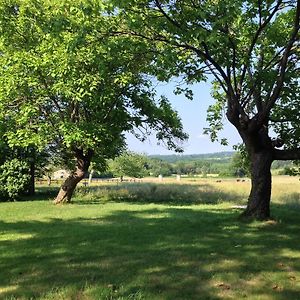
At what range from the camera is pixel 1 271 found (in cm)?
704

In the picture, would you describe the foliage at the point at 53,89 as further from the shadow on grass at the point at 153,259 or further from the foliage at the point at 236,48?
the shadow on grass at the point at 153,259

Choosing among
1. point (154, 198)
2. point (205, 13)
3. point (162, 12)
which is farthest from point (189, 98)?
point (154, 198)

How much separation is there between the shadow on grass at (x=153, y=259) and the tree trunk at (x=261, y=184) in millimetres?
936

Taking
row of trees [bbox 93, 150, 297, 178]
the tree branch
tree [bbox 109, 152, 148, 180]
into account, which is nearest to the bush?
row of trees [bbox 93, 150, 297, 178]

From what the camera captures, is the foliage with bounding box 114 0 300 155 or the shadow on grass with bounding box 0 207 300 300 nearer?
the shadow on grass with bounding box 0 207 300 300

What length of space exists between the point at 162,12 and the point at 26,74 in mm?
10030

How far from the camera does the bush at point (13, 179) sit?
90.5ft

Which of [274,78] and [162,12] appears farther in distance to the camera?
[274,78]

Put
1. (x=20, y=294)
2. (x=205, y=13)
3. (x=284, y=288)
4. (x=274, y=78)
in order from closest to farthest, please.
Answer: (x=20, y=294) → (x=284, y=288) → (x=205, y=13) → (x=274, y=78)

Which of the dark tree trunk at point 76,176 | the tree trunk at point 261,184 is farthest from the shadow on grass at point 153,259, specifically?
the dark tree trunk at point 76,176

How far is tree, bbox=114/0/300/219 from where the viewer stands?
10.9 m

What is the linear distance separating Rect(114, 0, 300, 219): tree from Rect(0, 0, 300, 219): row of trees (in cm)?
4

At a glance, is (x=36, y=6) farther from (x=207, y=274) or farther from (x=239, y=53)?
(x=207, y=274)

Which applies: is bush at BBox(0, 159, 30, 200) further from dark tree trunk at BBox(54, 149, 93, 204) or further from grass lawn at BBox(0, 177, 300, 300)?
grass lawn at BBox(0, 177, 300, 300)
